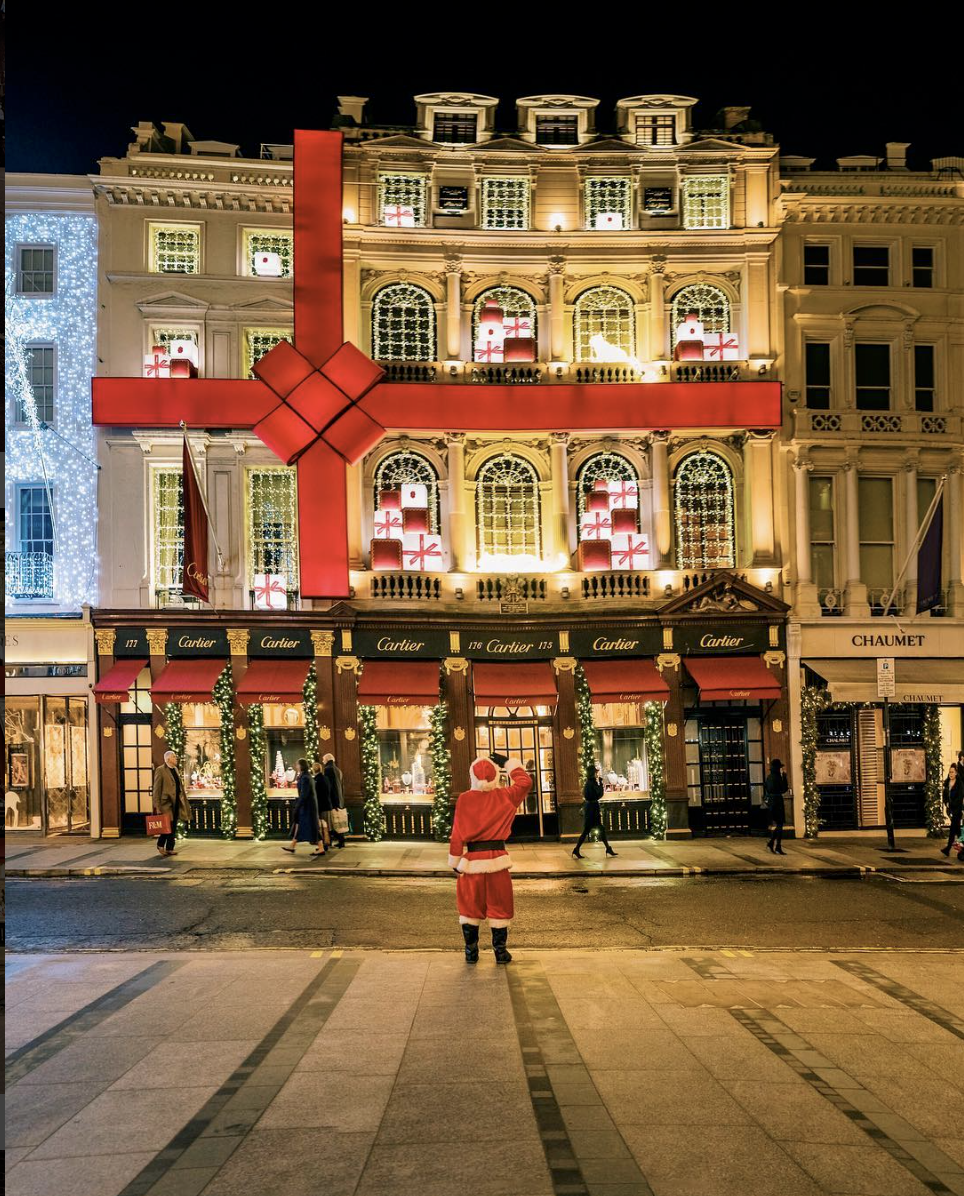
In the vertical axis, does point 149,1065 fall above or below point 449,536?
below

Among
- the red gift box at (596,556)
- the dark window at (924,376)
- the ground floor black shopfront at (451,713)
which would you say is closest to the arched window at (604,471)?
the red gift box at (596,556)

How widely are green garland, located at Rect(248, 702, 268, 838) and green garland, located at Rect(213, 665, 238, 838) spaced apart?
0.40 m

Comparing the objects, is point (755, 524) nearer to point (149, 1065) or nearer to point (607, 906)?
point (607, 906)

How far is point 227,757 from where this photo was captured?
24.5 metres

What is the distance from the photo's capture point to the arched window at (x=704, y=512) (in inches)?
1030

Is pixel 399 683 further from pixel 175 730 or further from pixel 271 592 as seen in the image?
pixel 175 730

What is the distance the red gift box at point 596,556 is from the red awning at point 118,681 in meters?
10.3

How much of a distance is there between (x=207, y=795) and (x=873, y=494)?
56.4ft

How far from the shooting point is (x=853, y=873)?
64.6ft

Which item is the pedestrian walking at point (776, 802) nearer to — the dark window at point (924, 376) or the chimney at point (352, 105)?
the dark window at point (924, 376)

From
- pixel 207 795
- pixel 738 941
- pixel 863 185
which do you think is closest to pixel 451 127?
pixel 863 185

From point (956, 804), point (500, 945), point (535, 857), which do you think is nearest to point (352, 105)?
point (535, 857)

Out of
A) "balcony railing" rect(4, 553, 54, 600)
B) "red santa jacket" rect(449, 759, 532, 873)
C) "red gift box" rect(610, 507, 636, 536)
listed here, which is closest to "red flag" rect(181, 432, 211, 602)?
"balcony railing" rect(4, 553, 54, 600)

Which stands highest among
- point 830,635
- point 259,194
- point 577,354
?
point 259,194
